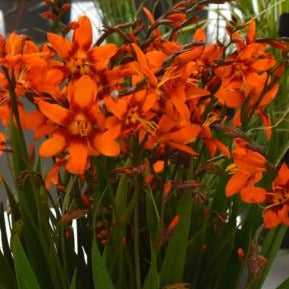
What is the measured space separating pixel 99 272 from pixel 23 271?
0.06 m

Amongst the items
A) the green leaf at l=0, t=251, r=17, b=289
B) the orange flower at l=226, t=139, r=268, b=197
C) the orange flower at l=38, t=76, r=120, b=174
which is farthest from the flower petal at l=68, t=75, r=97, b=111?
the green leaf at l=0, t=251, r=17, b=289

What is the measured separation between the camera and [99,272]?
17.6 inches

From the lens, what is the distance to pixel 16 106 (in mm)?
370

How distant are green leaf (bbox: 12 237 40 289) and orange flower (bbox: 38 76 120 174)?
12cm

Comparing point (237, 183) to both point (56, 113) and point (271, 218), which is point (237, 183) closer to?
point (271, 218)

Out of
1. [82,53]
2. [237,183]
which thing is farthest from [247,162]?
[82,53]

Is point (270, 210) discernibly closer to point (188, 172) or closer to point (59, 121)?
point (188, 172)

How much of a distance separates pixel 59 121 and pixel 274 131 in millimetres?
247

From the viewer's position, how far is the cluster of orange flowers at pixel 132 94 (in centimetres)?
36

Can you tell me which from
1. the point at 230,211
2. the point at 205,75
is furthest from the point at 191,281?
the point at 205,75

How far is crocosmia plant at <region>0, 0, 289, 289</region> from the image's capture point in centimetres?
37

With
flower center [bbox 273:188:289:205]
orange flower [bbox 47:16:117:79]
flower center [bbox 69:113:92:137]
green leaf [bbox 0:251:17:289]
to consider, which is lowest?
green leaf [bbox 0:251:17:289]

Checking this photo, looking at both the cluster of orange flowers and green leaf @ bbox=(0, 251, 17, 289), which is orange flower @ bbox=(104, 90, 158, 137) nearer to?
the cluster of orange flowers

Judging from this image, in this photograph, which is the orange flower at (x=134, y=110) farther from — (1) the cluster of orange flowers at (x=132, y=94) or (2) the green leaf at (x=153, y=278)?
(2) the green leaf at (x=153, y=278)
